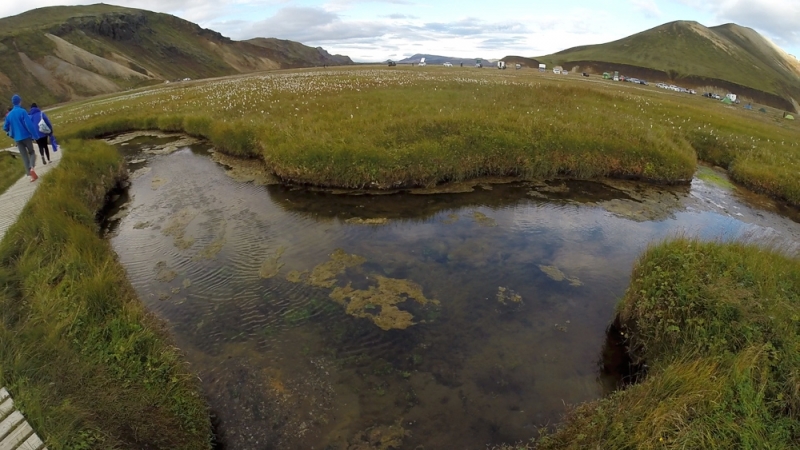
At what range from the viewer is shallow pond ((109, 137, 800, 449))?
26.0 ft

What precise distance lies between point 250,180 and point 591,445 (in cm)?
1793

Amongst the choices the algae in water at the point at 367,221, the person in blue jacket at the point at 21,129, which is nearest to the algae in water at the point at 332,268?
the algae in water at the point at 367,221

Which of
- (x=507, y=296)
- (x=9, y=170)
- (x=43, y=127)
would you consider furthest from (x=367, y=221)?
(x=9, y=170)

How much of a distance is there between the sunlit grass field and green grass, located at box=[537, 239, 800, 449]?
11279mm

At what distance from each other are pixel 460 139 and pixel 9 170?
66.2 ft

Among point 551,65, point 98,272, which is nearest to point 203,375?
point 98,272

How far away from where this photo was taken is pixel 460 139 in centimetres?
2044

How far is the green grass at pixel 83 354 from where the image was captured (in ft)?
17.5

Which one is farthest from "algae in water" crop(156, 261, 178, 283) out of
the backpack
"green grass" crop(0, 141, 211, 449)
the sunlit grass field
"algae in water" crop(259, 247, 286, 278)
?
the backpack

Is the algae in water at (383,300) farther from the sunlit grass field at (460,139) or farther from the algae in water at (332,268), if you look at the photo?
the sunlit grass field at (460,139)

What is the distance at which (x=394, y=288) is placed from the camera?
461 inches

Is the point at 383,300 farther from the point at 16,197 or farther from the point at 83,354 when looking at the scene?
the point at 16,197

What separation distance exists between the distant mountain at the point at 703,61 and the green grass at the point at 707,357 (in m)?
143

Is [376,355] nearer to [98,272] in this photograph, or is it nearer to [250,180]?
[98,272]
